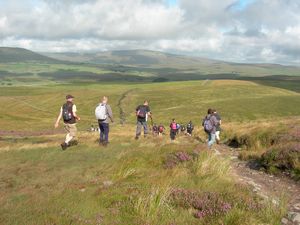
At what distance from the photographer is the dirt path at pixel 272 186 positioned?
29.8 feet

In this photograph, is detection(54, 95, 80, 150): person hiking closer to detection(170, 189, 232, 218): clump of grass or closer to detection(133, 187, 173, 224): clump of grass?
detection(170, 189, 232, 218): clump of grass

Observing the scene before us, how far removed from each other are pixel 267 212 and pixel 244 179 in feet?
16.1

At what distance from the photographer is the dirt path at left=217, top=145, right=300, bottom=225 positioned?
29.8 feet

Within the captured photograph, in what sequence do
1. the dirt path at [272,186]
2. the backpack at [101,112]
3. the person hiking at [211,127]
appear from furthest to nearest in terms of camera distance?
the person hiking at [211,127] → the backpack at [101,112] → the dirt path at [272,186]

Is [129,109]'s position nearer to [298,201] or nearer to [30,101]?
[30,101]

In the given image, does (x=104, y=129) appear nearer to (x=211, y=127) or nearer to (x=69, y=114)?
(x=69, y=114)

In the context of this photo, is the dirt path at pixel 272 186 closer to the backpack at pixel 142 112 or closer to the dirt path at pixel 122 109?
the backpack at pixel 142 112

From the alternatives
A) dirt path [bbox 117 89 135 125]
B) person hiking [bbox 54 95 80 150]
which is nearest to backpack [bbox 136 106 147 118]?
person hiking [bbox 54 95 80 150]

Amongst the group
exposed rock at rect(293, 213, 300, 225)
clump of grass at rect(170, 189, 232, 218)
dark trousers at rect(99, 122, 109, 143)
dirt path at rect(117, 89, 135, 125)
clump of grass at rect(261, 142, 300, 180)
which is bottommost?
dirt path at rect(117, 89, 135, 125)

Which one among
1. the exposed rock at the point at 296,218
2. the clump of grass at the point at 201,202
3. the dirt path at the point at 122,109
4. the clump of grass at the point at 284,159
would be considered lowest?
the dirt path at the point at 122,109

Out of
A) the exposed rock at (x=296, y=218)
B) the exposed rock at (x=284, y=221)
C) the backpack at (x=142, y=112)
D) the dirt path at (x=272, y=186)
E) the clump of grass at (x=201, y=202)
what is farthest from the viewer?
the backpack at (x=142, y=112)

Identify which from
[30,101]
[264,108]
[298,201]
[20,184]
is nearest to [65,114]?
[20,184]

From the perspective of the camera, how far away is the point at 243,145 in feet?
73.8

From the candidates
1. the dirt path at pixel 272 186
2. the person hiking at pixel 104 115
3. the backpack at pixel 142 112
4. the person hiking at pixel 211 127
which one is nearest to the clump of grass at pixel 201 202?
the dirt path at pixel 272 186
